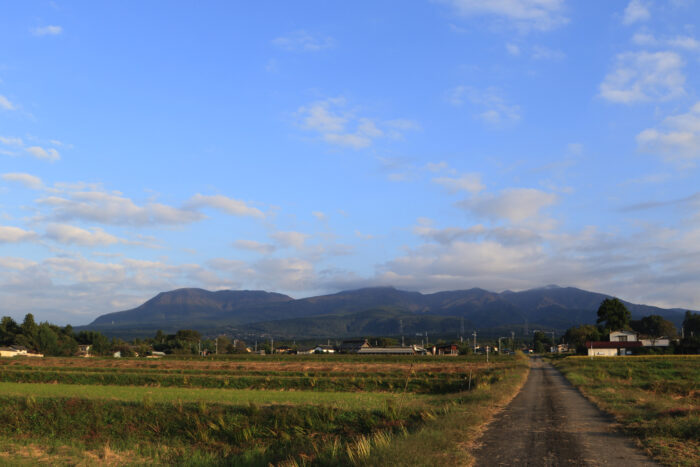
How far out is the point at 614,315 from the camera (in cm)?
15950

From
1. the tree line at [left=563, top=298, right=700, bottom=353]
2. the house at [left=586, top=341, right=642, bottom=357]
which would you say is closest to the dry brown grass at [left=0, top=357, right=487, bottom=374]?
the house at [left=586, top=341, right=642, bottom=357]

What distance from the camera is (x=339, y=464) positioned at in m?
14.3

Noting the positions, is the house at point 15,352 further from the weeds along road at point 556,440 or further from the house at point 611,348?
the house at point 611,348

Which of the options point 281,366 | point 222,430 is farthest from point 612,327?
point 222,430

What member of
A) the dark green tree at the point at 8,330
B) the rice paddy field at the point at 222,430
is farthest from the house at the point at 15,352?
the rice paddy field at the point at 222,430

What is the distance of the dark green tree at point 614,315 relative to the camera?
158m

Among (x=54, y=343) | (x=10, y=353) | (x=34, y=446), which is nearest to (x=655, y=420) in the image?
(x=34, y=446)

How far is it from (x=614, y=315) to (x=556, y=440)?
16408cm

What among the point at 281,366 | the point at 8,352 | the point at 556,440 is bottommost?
the point at 8,352

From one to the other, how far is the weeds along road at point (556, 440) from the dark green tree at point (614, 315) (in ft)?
498

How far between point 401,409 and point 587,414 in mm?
8937

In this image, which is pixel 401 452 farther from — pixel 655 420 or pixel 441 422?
pixel 655 420

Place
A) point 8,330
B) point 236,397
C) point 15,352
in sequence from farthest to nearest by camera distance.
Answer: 1. point 8,330
2. point 15,352
3. point 236,397

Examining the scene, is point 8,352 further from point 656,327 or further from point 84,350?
point 656,327
